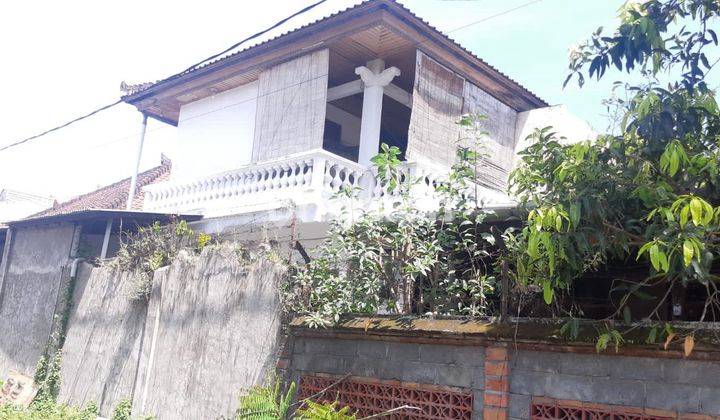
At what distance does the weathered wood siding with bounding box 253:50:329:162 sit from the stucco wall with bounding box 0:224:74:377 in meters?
3.97

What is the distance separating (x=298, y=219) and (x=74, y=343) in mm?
3880

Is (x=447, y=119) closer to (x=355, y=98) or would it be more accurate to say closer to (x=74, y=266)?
(x=355, y=98)

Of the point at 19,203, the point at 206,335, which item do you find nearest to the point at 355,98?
the point at 206,335

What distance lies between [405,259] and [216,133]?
7.65 meters

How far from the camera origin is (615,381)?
4.55 meters

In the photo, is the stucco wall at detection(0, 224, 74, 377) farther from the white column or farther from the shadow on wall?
the white column

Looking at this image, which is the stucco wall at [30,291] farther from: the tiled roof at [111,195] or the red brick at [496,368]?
the red brick at [496,368]

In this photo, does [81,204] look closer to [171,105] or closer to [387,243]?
[171,105]

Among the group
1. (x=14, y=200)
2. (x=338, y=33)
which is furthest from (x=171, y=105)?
(x=14, y=200)

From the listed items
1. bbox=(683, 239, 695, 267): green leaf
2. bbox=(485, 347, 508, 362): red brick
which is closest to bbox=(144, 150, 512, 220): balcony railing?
bbox=(485, 347, 508, 362): red brick

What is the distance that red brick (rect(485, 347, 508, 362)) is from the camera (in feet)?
16.9

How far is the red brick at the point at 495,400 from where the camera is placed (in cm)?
506

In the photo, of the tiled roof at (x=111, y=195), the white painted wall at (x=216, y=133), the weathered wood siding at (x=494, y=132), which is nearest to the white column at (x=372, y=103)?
the weathered wood siding at (x=494, y=132)

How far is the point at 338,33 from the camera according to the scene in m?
10.4
